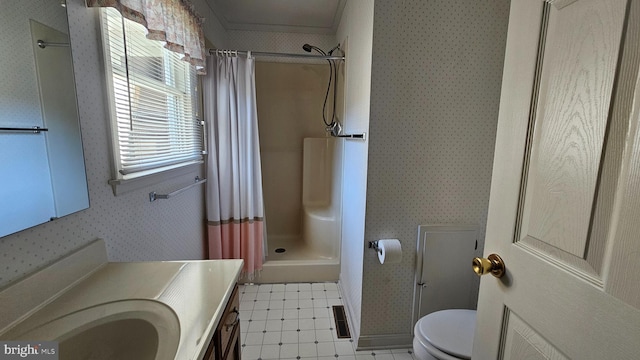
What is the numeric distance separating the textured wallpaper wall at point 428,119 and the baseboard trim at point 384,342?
0.26 metres

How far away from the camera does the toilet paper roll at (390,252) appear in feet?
5.08

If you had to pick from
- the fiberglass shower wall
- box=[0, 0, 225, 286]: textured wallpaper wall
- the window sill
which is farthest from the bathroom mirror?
the fiberglass shower wall

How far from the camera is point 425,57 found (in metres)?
1.52

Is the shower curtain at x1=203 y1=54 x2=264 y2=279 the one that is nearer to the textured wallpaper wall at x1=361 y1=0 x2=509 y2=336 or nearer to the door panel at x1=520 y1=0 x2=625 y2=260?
the textured wallpaper wall at x1=361 y1=0 x2=509 y2=336

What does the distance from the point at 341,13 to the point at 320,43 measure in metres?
0.49

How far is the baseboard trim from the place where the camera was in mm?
1771

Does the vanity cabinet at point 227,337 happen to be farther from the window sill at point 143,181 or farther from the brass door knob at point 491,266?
the brass door knob at point 491,266

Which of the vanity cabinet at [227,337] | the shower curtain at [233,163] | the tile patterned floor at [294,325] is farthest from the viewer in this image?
the shower curtain at [233,163]


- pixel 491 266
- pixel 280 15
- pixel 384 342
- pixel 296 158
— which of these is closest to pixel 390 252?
pixel 384 342

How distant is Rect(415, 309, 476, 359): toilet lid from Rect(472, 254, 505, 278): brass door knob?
60 cm

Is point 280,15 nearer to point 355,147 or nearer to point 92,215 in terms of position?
point 355,147

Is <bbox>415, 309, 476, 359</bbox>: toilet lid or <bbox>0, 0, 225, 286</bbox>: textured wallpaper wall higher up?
<bbox>0, 0, 225, 286</bbox>: textured wallpaper wall

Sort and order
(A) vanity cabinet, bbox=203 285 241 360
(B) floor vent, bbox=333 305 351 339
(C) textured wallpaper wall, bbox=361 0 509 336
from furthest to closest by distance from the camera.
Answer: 1. (B) floor vent, bbox=333 305 351 339
2. (C) textured wallpaper wall, bbox=361 0 509 336
3. (A) vanity cabinet, bbox=203 285 241 360

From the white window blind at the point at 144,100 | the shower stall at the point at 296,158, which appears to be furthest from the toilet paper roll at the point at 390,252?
the white window blind at the point at 144,100
